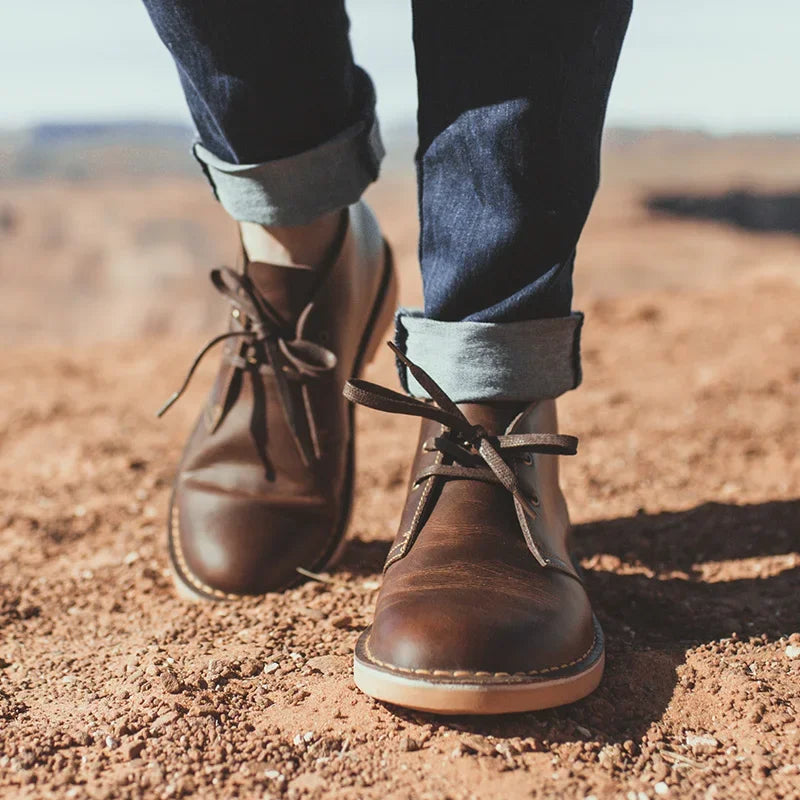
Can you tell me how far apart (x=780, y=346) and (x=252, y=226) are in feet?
5.72

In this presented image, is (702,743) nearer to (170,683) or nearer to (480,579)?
(480,579)

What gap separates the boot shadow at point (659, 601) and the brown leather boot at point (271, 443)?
0.39m

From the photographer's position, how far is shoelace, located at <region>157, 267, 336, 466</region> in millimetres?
1358

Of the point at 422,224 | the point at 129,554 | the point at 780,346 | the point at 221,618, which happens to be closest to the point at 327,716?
the point at 221,618

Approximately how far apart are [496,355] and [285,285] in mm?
402

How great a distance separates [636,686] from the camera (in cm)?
102

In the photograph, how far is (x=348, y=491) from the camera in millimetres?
1409

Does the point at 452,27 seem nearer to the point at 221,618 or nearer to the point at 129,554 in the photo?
the point at 221,618

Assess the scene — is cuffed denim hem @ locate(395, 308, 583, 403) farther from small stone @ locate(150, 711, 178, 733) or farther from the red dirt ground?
small stone @ locate(150, 711, 178, 733)

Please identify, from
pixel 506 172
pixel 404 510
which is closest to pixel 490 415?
pixel 404 510

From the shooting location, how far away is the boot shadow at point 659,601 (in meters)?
0.95

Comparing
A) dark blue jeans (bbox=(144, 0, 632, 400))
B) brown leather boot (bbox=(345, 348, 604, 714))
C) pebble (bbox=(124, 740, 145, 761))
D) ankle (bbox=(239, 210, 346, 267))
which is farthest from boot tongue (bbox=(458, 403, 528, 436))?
pebble (bbox=(124, 740, 145, 761))

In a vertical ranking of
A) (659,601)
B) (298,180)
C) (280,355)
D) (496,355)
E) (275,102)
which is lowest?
(659,601)

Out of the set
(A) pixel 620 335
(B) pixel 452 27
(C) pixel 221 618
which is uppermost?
(B) pixel 452 27
